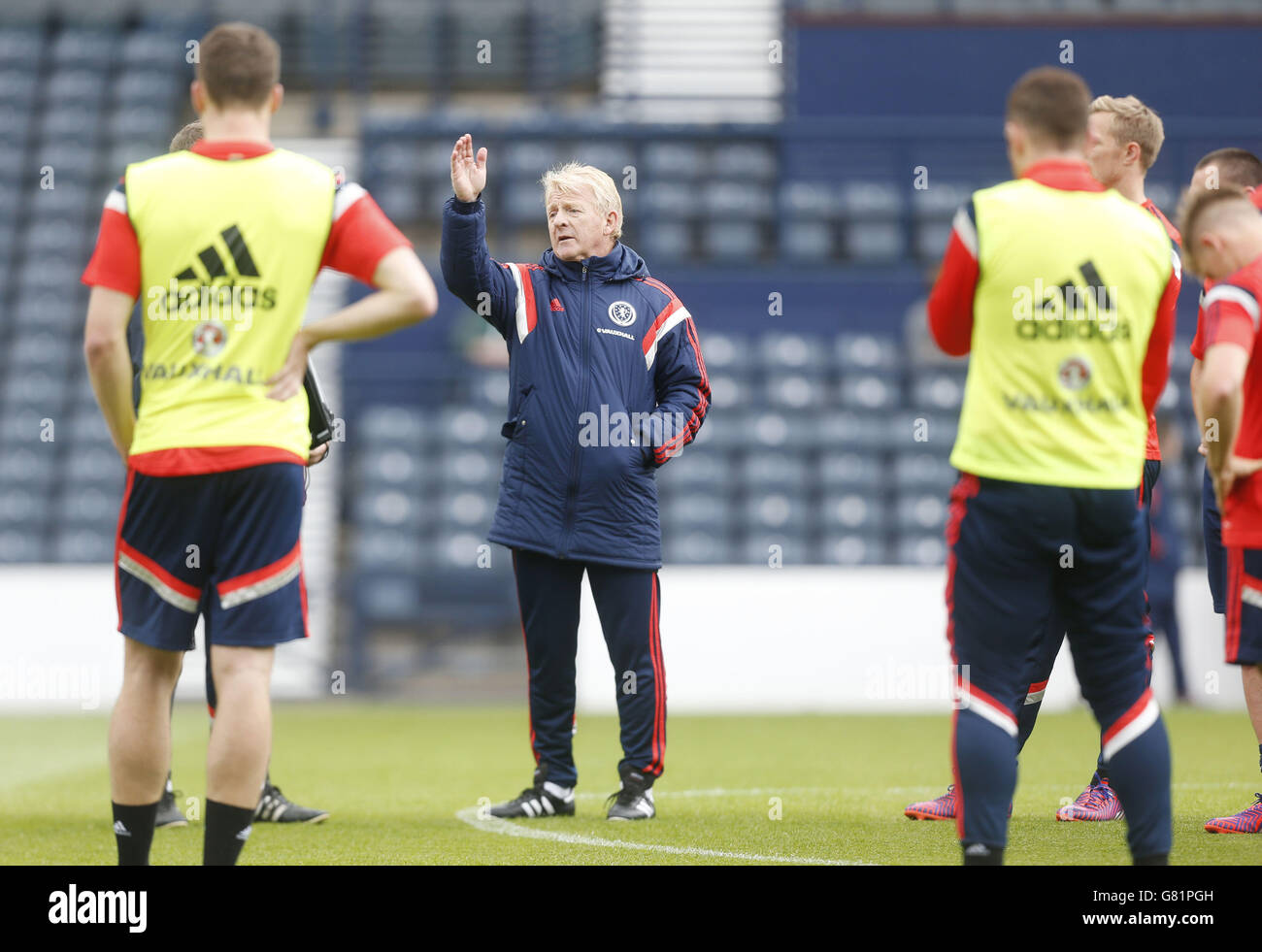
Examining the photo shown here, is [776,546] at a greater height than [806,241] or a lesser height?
lesser

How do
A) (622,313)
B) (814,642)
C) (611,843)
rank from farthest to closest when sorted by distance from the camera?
(814,642), (622,313), (611,843)

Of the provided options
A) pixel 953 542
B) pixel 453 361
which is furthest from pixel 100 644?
pixel 953 542

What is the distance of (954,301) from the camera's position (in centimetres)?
325

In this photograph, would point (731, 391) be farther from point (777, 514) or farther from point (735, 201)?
point (735, 201)

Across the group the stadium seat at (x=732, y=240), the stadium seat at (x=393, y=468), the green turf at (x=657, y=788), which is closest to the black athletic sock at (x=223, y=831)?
the green turf at (x=657, y=788)

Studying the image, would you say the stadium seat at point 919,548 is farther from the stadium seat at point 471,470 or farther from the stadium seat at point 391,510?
the stadium seat at point 391,510

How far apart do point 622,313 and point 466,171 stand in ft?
2.86

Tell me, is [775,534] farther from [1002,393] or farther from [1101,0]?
[1002,393]

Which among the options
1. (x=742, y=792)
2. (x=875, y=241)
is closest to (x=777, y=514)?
(x=875, y=241)

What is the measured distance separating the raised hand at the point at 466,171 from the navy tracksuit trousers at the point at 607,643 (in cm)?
125

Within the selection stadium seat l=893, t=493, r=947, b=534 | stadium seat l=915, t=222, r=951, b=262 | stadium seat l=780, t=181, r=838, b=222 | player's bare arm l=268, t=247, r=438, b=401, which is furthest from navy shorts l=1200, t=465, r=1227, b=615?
stadium seat l=780, t=181, r=838, b=222

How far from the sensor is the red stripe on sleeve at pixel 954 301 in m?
3.21

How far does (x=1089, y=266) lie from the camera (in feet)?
10.6
